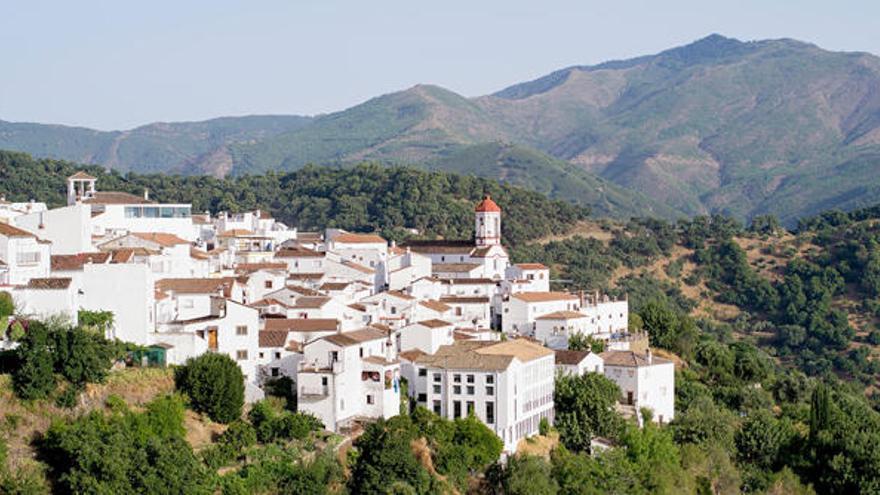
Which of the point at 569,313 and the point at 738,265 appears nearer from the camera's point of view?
the point at 569,313

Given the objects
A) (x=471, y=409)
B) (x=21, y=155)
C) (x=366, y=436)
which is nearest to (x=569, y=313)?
(x=471, y=409)

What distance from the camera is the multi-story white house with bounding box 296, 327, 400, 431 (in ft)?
122

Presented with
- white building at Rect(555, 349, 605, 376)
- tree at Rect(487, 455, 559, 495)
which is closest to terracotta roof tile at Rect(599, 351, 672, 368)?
white building at Rect(555, 349, 605, 376)

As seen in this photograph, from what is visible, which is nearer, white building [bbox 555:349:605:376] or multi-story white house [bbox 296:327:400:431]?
multi-story white house [bbox 296:327:400:431]

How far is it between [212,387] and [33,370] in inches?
196

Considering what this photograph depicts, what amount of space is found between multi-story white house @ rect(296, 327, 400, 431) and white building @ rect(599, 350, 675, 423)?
9.98 metres

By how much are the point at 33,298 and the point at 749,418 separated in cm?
2594

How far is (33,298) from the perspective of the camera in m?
35.8

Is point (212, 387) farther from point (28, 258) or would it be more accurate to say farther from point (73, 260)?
point (28, 258)

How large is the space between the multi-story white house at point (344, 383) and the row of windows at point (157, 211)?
1856 centimetres

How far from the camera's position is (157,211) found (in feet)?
183

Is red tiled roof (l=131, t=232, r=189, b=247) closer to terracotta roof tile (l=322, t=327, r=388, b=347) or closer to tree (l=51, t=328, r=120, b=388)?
terracotta roof tile (l=322, t=327, r=388, b=347)

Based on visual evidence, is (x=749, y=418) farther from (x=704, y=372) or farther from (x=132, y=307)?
(x=132, y=307)

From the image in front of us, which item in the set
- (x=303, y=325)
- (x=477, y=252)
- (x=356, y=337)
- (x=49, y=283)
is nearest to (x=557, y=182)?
(x=477, y=252)
